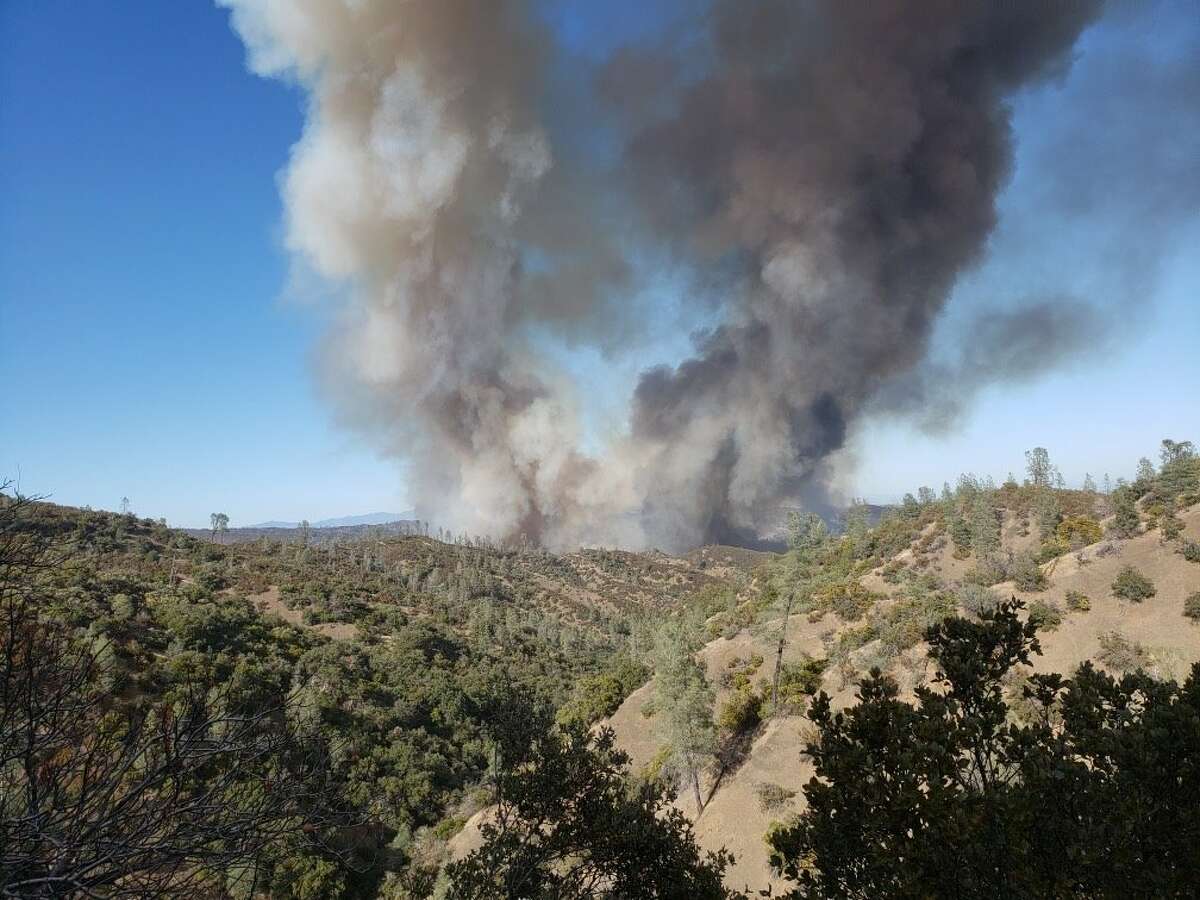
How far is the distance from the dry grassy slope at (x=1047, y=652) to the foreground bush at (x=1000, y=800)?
11414 millimetres

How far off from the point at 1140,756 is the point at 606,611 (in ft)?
301

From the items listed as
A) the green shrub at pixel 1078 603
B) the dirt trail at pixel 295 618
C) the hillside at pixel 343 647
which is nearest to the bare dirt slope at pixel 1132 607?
the green shrub at pixel 1078 603

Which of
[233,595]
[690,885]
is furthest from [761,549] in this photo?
[690,885]

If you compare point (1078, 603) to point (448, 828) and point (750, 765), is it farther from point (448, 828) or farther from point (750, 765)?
point (448, 828)

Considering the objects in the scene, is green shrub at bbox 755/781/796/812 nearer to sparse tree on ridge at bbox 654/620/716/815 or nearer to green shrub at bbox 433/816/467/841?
sparse tree on ridge at bbox 654/620/716/815

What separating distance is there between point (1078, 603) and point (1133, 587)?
224cm

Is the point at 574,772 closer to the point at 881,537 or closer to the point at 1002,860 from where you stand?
the point at 1002,860

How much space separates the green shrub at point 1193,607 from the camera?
68.5ft

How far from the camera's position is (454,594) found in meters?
81.0

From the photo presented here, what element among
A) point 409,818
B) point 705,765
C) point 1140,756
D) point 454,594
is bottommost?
point 409,818

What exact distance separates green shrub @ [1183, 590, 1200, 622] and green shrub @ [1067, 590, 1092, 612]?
3182mm

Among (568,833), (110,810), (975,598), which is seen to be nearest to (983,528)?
(975,598)

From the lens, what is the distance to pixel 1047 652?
2259cm

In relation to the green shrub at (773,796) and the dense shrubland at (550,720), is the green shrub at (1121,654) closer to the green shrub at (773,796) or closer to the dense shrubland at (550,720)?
the dense shrubland at (550,720)
